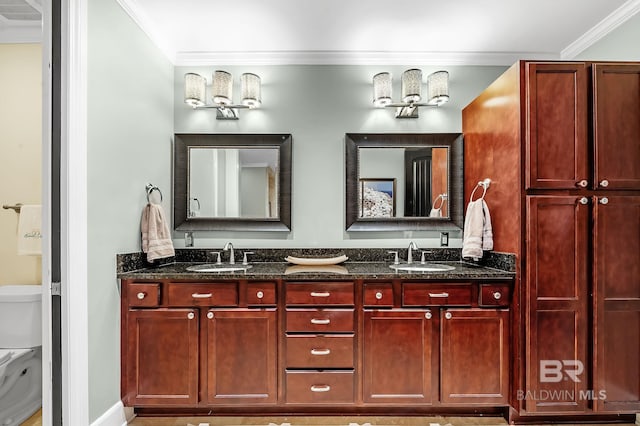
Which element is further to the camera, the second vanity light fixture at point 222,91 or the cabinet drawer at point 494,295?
the second vanity light fixture at point 222,91

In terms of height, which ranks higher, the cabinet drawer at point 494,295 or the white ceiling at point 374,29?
the white ceiling at point 374,29

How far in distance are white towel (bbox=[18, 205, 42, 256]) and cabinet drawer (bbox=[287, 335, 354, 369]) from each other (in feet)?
5.06

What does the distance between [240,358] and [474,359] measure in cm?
142

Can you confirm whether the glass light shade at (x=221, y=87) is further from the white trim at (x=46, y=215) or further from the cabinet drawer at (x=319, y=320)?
the cabinet drawer at (x=319, y=320)

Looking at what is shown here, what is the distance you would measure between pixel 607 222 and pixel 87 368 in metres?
2.97

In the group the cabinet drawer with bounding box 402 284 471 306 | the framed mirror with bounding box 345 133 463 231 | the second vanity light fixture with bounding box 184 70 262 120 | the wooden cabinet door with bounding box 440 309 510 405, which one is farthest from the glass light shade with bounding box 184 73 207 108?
the wooden cabinet door with bounding box 440 309 510 405

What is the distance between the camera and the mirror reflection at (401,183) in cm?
284

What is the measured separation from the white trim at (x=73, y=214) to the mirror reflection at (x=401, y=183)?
1.84 metres

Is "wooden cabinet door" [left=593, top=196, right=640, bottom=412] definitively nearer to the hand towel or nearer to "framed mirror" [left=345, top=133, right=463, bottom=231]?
"framed mirror" [left=345, top=133, right=463, bottom=231]

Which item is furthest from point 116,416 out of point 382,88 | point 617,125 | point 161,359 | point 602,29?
point 602,29

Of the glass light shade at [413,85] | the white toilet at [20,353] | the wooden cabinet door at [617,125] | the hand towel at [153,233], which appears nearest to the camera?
the white toilet at [20,353]

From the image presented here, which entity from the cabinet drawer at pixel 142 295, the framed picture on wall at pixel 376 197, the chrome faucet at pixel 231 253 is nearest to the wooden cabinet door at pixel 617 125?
the framed picture on wall at pixel 376 197

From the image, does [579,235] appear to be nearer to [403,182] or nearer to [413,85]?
A: [403,182]

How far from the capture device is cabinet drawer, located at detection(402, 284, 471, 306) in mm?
2207
